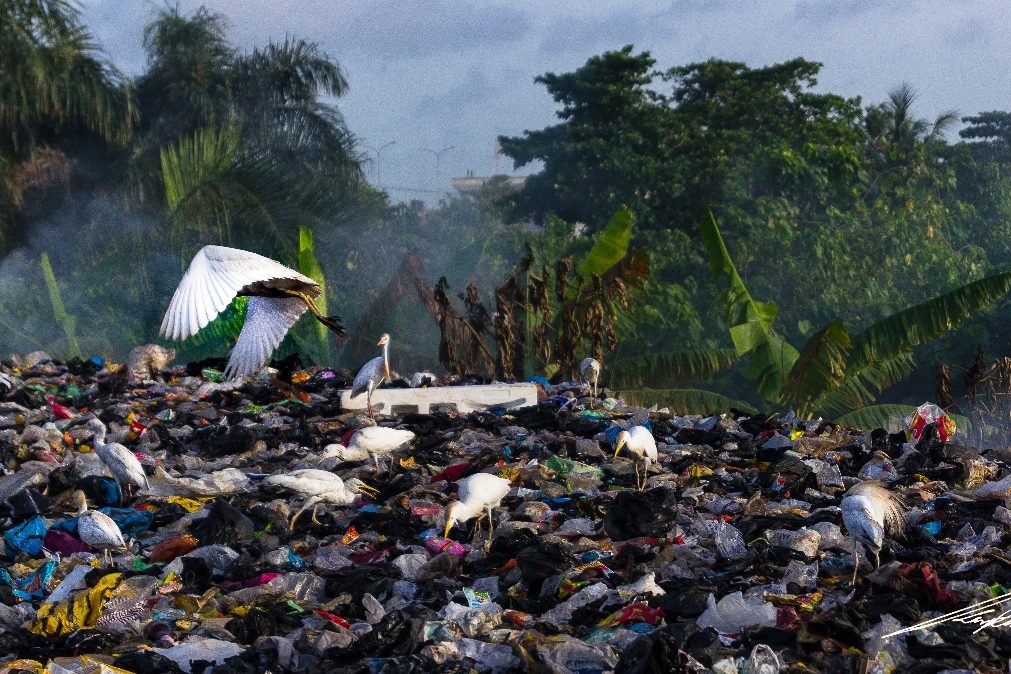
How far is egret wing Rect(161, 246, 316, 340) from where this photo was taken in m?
5.40

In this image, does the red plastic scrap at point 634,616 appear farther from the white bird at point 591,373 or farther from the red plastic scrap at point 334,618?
the white bird at point 591,373

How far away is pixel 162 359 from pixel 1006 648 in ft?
29.6

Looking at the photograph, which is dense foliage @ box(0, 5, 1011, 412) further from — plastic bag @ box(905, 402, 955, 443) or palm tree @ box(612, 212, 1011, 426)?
plastic bag @ box(905, 402, 955, 443)

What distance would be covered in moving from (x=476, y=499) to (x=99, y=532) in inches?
68.4

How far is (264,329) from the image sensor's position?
6621mm

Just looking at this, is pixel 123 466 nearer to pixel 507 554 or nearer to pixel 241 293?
pixel 241 293

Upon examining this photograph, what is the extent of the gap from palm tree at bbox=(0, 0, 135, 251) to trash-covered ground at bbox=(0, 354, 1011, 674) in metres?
9.19

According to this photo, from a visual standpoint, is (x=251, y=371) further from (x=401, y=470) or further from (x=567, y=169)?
(x=567, y=169)

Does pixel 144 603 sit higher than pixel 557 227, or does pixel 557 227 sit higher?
pixel 557 227

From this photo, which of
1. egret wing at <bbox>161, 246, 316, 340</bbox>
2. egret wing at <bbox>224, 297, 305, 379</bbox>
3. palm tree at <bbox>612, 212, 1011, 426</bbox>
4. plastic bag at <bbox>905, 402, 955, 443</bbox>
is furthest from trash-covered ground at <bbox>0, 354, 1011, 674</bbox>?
palm tree at <bbox>612, 212, 1011, 426</bbox>

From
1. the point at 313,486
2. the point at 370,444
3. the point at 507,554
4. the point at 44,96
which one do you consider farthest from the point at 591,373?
the point at 44,96

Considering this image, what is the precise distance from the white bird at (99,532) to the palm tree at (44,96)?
1192 centimetres

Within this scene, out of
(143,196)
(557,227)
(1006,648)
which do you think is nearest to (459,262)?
(557,227)

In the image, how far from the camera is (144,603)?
4.73m
